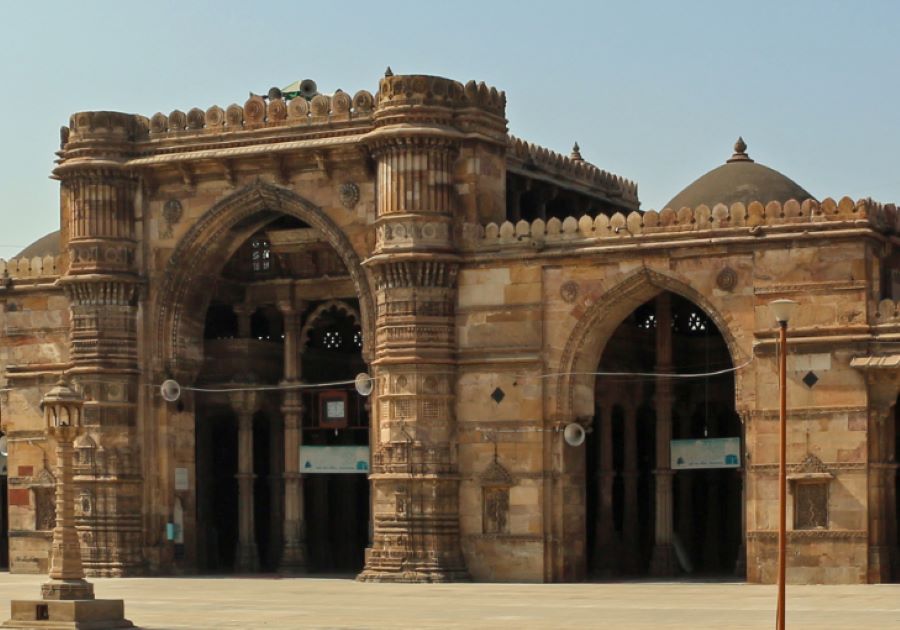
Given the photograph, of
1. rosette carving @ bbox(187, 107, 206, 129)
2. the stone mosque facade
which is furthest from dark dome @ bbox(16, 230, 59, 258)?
rosette carving @ bbox(187, 107, 206, 129)

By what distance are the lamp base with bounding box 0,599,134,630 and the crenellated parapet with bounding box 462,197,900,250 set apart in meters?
14.0

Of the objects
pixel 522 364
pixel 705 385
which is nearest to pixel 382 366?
pixel 522 364

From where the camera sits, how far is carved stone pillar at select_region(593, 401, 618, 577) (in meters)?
45.1

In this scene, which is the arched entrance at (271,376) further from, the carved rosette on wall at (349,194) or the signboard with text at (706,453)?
the signboard with text at (706,453)

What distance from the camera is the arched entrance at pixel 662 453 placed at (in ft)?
145

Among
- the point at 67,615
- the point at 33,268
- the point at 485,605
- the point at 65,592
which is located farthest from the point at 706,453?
the point at 67,615

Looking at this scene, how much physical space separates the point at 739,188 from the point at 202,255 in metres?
11.5

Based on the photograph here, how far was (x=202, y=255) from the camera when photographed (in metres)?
45.7

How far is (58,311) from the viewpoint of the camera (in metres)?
47.0

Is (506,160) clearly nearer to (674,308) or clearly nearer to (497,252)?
(497,252)

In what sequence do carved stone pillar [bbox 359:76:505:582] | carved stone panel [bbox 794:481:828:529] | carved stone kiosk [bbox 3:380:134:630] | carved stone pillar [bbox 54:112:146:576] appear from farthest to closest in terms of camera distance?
carved stone pillar [bbox 54:112:146:576], carved stone pillar [bbox 359:76:505:582], carved stone panel [bbox 794:481:828:529], carved stone kiosk [bbox 3:380:134:630]

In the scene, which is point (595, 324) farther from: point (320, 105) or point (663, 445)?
point (320, 105)

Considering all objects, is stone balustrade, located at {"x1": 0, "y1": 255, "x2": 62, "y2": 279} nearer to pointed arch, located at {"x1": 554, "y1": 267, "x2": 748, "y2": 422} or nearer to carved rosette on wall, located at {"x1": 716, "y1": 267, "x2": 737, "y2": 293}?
pointed arch, located at {"x1": 554, "y1": 267, "x2": 748, "y2": 422}

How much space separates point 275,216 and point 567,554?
995 centimetres
